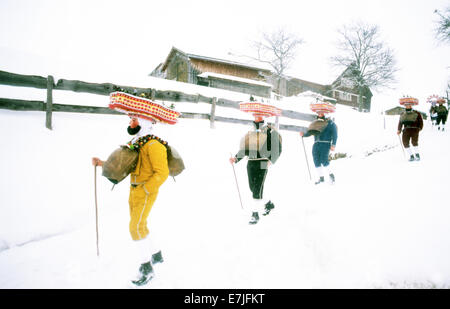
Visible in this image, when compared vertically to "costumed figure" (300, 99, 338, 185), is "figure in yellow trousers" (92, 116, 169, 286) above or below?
below

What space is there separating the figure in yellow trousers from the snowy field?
321mm

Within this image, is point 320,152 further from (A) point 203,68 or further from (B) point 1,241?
(A) point 203,68

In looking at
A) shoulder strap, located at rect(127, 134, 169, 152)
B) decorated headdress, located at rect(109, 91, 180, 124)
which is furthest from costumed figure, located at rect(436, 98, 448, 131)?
shoulder strap, located at rect(127, 134, 169, 152)

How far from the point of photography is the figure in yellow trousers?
8.46ft

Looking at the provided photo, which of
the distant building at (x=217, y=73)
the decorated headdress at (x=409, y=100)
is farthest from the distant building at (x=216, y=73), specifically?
the decorated headdress at (x=409, y=100)

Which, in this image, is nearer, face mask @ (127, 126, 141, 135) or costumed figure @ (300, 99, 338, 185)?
face mask @ (127, 126, 141, 135)

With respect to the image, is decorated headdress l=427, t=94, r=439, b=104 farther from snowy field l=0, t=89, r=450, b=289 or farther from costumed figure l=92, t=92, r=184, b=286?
costumed figure l=92, t=92, r=184, b=286

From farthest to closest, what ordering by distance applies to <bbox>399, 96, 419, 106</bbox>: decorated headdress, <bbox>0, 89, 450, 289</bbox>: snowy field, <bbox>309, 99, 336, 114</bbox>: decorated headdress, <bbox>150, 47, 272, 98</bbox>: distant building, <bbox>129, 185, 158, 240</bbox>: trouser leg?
<bbox>150, 47, 272, 98</bbox>: distant building → <bbox>399, 96, 419, 106</bbox>: decorated headdress → <bbox>309, 99, 336, 114</bbox>: decorated headdress → <bbox>129, 185, 158, 240</bbox>: trouser leg → <bbox>0, 89, 450, 289</bbox>: snowy field

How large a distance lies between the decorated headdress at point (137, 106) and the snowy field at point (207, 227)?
1882 mm

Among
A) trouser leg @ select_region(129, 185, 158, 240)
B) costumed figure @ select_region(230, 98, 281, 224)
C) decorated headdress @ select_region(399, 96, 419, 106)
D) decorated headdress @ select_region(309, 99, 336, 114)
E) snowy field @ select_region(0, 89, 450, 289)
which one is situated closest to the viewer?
snowy field @ select_region(0, 89, 450, 289)

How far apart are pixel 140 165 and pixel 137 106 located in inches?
27.3

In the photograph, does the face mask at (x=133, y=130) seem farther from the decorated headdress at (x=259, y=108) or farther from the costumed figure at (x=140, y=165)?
the decorated headdress at (x=259, y=108)


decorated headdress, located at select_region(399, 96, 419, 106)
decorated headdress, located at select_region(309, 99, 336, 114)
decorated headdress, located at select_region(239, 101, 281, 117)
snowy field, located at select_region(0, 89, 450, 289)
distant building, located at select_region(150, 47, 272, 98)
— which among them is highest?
distant building, located at select_region(150, 47, 272, 98)
